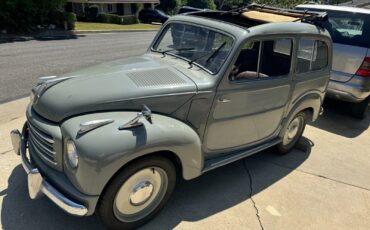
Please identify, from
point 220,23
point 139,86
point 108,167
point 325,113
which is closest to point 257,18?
point 220,23

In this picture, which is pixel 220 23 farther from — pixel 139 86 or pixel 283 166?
pixel 283 166

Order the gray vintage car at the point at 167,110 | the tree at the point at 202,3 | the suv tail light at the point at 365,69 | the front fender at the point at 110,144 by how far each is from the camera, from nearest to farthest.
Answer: the front fender at the point at 110,144, the gray vintage car at the point at 167,110, the suv tail light at the point at 365,69, the tree at the point at 202,3

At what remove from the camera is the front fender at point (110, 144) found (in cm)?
256

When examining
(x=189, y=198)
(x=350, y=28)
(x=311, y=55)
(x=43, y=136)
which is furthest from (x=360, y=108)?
(x=43, y=136)

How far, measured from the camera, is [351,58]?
5973 mm

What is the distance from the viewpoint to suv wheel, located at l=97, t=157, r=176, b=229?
2.78m

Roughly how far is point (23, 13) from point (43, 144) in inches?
686

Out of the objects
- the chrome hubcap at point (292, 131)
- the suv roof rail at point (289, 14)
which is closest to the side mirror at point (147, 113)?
the suv roof rail at point (289, 14)

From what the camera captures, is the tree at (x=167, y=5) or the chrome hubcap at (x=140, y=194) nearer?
the chrome hubcap at (x=140, y=194)

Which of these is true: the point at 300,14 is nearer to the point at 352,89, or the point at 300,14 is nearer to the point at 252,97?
the point at 252,97

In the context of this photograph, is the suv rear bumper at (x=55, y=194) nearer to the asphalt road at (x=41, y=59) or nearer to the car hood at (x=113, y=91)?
the car hood at (x=113, y=91)

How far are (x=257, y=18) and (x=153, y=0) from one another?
3588cm

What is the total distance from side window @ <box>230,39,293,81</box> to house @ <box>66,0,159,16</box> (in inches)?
1166

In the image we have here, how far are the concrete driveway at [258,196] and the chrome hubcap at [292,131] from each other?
26 cm
